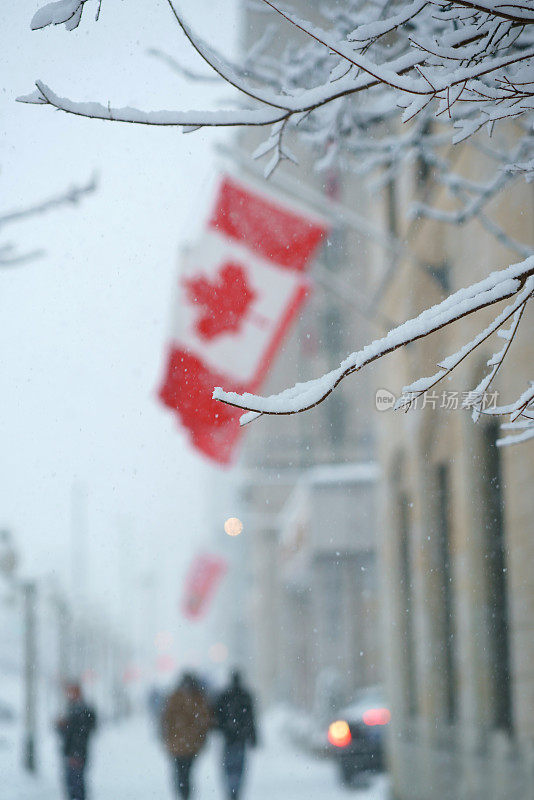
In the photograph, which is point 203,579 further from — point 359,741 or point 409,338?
point 409,338

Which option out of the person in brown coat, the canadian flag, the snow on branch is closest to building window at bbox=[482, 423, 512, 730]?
the canadian flag

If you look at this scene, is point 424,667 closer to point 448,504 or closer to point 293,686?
point 448,504

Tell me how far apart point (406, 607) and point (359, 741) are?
2351 mm

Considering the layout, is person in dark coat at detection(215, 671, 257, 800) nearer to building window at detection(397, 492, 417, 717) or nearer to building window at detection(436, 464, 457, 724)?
building window at detection(436, 464, 457, 724)

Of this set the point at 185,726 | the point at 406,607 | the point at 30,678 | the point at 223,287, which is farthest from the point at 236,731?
the point at 30,678

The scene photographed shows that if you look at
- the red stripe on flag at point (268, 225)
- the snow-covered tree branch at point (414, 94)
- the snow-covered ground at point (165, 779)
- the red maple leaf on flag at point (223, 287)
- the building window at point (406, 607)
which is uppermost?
the red stripe on flag at point (268, 225)

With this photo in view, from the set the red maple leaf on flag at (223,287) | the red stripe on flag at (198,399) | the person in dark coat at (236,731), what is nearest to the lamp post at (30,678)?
the person in dark coat at (236,731)

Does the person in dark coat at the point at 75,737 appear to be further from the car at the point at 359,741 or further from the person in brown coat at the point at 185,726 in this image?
the car at the point at 359,741

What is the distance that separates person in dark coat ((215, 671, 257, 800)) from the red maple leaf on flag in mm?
4429

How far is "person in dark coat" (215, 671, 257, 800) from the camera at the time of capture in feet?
37.3

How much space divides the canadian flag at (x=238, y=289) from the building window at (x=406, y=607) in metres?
6.71

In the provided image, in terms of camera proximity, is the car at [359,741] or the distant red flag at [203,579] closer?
the car at [359,741]

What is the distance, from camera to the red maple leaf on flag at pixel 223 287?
30.0ft

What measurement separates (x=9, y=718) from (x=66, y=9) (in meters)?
51.3
